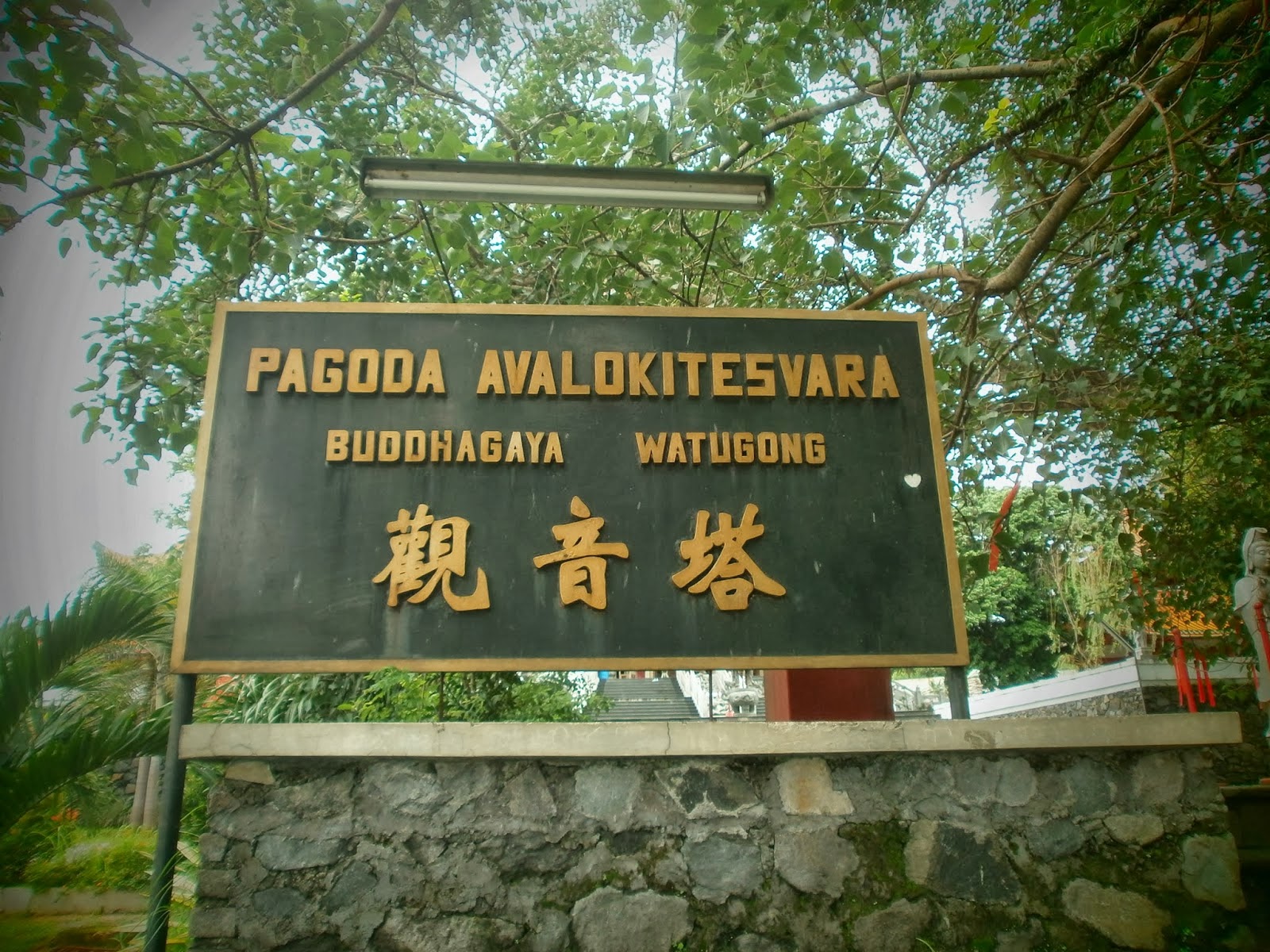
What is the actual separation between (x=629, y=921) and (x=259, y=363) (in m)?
2.74

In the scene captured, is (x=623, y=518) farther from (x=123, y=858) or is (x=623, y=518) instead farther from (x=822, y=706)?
(x=123, y=858)

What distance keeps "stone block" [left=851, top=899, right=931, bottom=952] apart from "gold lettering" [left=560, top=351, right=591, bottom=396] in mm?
2347

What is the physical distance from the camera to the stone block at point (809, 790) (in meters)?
3.13

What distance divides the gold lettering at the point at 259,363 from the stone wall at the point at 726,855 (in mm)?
1618

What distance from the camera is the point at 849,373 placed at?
3.87 metres

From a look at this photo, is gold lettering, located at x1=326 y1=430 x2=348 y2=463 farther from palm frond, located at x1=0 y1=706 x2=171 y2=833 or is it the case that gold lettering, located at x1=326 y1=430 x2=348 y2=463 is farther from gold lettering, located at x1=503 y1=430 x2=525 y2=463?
palm frond, located at x1=0 y1=706 x2=171 y2=833

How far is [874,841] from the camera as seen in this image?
3.12 metres

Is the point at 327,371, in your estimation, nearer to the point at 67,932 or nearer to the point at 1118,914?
the point at 1118,914

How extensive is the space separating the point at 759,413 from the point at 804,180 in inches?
120

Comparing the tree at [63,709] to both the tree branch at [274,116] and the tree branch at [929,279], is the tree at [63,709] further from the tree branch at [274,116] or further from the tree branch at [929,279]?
the tree branch at [929,279]

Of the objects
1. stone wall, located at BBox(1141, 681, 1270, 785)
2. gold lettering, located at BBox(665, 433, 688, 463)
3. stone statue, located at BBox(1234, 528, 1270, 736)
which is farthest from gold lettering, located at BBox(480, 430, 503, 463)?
stone wall, located at BBox(1141, 681, 1270, 785)

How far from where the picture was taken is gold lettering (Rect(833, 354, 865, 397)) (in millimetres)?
3834

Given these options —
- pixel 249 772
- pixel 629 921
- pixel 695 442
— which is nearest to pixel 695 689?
pixel 695 442

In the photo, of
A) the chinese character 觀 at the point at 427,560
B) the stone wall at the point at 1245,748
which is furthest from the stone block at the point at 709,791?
the stone wall at the point at 1245,748
